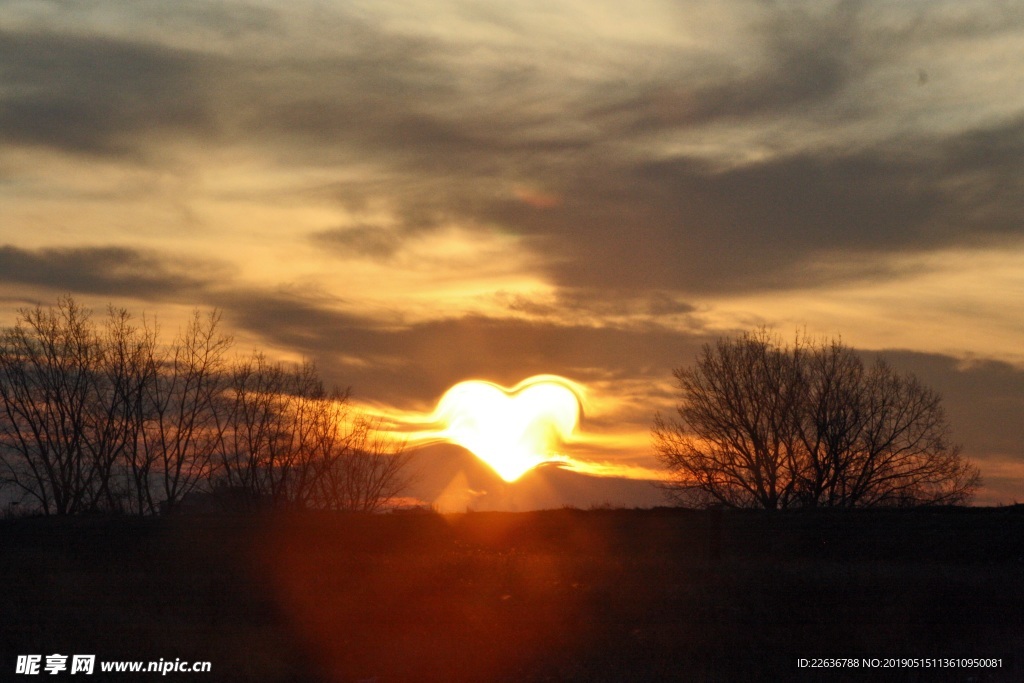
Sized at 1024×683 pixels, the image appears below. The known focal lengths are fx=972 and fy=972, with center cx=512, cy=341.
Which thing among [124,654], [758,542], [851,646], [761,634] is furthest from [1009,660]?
[758,542]

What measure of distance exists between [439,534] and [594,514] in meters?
5.88

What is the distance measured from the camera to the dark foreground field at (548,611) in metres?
16.0

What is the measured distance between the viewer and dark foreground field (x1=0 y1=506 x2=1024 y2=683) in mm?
15961

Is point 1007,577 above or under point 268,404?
under

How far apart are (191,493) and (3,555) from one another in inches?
1226

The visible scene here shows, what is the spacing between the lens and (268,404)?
6812 centimetres

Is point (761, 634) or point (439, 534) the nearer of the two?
point (761, 634)

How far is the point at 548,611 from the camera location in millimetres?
19062

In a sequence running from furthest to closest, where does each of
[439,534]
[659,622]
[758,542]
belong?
[439,534], [758,542], [659,622]

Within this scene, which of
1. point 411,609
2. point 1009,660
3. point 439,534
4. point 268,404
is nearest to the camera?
point 1009,660

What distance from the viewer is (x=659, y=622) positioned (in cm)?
1806

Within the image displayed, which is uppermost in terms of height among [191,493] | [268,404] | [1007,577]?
[268,404]

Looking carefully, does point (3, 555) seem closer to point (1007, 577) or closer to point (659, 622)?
point (659, 622)

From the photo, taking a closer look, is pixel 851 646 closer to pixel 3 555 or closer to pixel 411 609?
pixel 411 609
